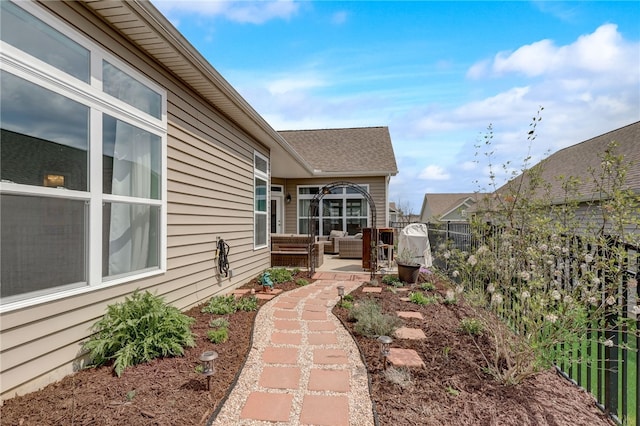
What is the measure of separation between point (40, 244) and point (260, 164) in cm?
501

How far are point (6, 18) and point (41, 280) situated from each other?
5.58ft

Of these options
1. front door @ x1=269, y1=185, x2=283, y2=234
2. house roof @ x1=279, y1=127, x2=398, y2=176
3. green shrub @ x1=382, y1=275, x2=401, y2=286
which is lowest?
green shrub @ x1=382, y1=275, x2=401, y2=286

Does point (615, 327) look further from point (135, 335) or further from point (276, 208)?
point (276, 208)

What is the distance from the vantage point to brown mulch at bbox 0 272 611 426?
1825 millimetres

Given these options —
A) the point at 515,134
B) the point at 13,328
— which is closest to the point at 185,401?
the point at 13,328

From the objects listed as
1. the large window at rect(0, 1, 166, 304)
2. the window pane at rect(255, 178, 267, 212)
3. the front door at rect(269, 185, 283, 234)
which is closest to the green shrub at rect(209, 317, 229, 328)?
the large window at rect(0, 1, 166, 304)

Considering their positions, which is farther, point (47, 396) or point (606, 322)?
point (606, 322)

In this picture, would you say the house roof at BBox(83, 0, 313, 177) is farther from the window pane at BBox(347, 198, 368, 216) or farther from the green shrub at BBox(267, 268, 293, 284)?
the window pane at BBox(347, 198, 368, 216)

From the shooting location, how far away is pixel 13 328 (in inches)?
74.6

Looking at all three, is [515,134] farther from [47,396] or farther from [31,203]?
[47,396]

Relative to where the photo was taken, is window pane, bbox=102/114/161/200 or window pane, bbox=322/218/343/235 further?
window pane, bbox=322/218/343/235

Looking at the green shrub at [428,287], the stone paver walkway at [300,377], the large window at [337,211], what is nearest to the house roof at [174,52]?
the stone paver walkway at [300,377]

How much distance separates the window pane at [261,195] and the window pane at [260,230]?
17 centimetres

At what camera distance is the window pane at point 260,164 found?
6.56 meters
